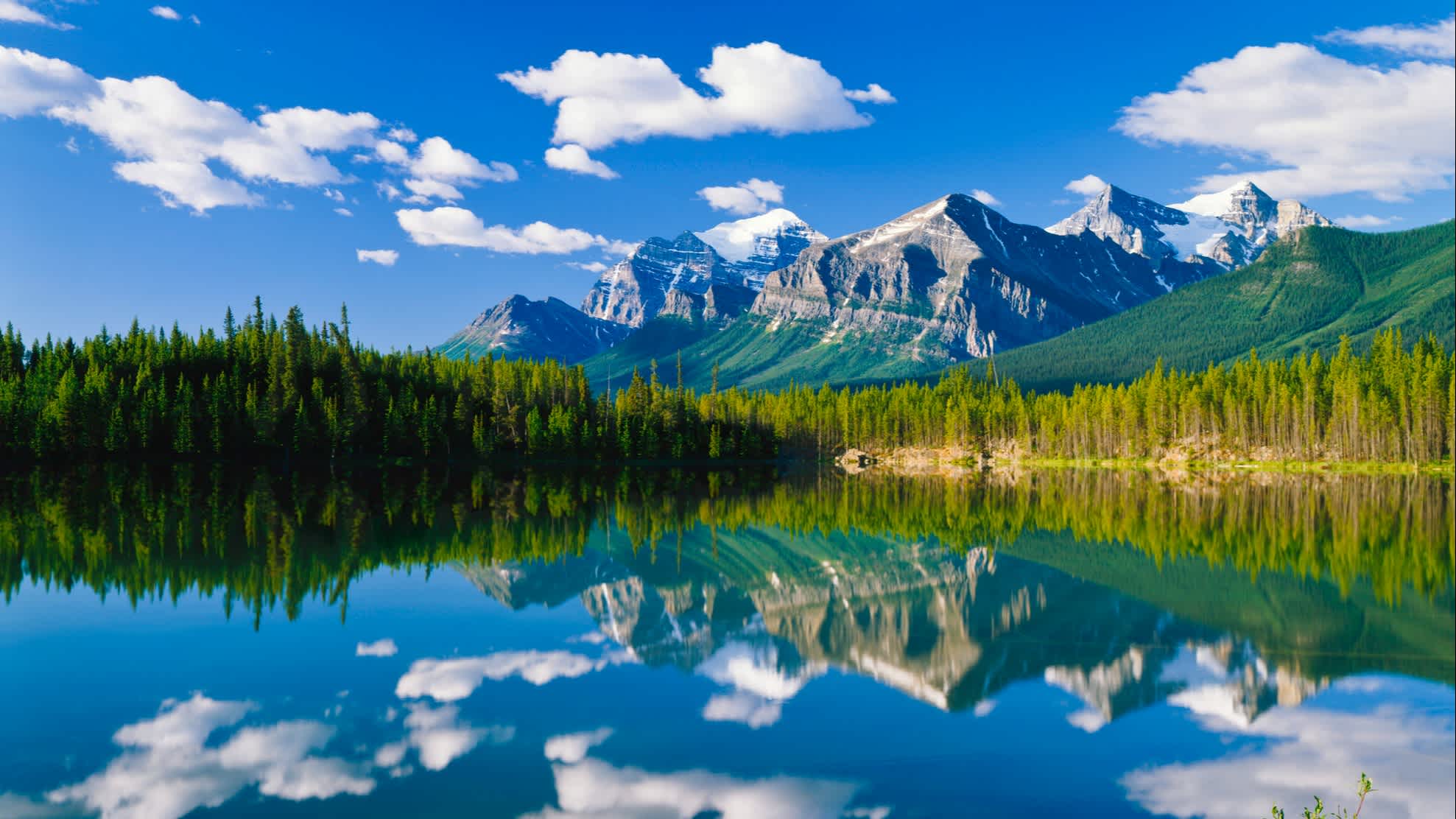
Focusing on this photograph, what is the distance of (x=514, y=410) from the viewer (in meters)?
130

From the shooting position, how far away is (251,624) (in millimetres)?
24641

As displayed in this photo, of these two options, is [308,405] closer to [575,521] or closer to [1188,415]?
[575,521]

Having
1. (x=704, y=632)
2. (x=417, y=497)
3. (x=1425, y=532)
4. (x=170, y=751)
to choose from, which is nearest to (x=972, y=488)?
(x=1425, y=532)

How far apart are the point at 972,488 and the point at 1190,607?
64.4m

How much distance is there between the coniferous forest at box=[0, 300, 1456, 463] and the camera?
10894 cm

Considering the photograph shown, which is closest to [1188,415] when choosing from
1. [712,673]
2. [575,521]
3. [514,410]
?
[514,410]

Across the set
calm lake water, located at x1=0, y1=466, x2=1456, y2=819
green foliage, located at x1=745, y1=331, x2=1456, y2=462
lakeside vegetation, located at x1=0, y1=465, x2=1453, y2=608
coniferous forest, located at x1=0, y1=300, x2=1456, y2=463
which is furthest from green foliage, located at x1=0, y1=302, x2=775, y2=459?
calm lake water, located at x1=0, y1=466, x2=1456, y2=819

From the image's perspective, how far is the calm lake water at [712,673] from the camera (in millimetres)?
14562

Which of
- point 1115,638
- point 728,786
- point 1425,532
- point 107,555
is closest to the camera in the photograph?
point 728,786

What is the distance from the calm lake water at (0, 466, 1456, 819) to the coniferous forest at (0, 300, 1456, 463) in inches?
2814

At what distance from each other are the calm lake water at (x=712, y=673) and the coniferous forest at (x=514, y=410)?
71464 millimetres

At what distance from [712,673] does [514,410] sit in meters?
113

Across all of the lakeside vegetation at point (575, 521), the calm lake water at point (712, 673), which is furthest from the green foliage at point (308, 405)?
the calm lake water at point (712, 673)

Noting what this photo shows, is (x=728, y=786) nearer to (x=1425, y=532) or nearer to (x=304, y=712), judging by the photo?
(x=304, y=712)
